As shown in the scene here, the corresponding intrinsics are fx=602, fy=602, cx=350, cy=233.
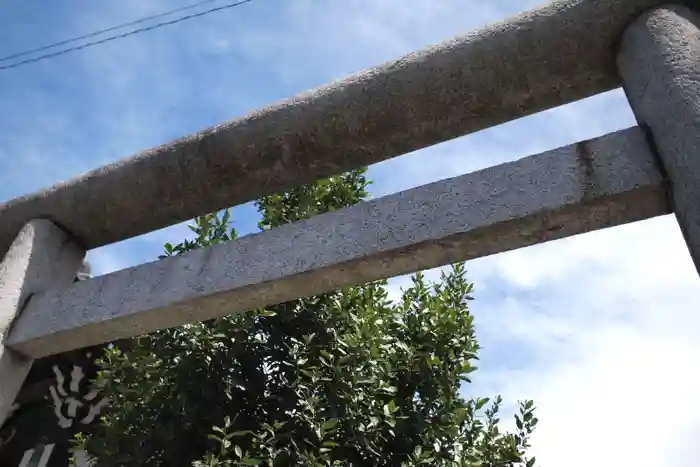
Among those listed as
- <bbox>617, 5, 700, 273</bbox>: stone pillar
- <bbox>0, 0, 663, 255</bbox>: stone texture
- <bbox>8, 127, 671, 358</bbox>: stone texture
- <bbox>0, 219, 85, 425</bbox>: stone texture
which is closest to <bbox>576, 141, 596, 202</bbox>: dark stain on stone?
<bbox>8, 127, 671, 358</bbox>: stone texture

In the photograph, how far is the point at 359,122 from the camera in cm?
215

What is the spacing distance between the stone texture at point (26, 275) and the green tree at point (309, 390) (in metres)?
1.23

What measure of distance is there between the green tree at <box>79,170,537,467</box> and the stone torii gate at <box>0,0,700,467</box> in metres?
1.32

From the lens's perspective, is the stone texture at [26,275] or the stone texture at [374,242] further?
the stone texture at [26,275]

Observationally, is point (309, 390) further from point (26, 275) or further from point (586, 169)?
point (586, 169)

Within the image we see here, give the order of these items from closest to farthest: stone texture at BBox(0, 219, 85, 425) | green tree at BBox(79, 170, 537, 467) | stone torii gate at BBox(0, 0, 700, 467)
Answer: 1. stone torii gate at BBox(0, 0, 700, 467)
2. stone texture at BBox(0, 219, 85, 425)
3. green tree at BBox(79, 170, 537, 467)

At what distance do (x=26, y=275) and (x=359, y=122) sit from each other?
149 cm

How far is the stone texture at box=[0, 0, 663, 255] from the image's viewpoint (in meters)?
1.93

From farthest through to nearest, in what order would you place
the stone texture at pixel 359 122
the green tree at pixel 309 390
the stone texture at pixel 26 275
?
the green tree at pixel 309 390 → the stone texture at pixel 26 275 → the stone texture at pixel 359 122

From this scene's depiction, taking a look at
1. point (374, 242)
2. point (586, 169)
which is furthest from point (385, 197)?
point (586, 169)

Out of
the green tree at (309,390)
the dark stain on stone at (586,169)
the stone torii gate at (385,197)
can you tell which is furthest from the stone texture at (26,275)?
the dark stain on stone at (586,169)

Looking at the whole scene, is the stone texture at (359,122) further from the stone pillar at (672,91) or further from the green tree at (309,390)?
the green tree at (309,390)

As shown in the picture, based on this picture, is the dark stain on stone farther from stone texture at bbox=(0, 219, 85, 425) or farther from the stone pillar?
stone texture at bbox=(0, 219, 85, 425)

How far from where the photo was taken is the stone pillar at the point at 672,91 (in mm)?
1490
